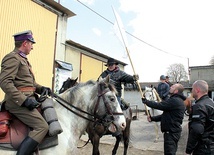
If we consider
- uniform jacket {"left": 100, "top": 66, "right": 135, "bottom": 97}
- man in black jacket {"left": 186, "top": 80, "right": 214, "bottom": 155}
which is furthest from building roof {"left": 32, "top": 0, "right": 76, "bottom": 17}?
man in black jacket {"left": 186, "top": 80, "right": 214, "bottom": 155}

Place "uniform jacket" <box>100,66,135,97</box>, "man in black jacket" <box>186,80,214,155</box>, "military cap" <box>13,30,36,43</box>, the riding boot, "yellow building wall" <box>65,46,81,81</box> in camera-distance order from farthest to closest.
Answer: "yellow building wall" <box>65,46,81,81</box> < "uniform jacket" <box>100,66,135,97</box> < "man in black jacket" <box>186,80,214,155</box> < "military cap" <box>13,30,36,43</box> < the riding boot

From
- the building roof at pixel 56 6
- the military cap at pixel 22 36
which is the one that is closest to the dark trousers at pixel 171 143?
the military cap at pixel 22 36

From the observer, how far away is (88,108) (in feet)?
11.1

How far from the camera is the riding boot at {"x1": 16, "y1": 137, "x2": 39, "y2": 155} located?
8.24 ft

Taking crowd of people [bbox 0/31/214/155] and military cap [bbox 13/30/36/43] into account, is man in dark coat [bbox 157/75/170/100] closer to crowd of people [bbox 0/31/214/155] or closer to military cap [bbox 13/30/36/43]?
crowd of people [bbox 0/31/214/155]

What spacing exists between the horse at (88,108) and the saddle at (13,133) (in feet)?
1.40

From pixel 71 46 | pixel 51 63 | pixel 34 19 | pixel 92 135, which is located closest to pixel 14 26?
pixel 34 19

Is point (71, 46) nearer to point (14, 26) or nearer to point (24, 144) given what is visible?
point (14, 26)

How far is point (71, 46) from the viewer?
11.8 meters

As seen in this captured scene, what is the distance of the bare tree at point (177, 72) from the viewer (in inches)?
1987

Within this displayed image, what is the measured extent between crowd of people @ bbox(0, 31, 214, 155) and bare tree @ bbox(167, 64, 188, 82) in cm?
4750

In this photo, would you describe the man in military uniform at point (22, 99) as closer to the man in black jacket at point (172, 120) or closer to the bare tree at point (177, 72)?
the man in black jacket at point (172, 120)

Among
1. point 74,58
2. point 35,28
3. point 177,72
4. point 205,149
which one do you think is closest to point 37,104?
point 205,149

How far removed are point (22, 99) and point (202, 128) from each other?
292 cm
